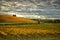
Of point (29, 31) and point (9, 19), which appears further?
point (9, 19)

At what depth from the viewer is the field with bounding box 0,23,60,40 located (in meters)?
1.93

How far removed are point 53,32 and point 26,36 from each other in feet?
1.45

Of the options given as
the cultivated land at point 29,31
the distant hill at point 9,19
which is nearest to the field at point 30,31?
the cultivated land at point 29,31

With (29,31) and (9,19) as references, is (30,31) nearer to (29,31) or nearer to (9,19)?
(29,31)

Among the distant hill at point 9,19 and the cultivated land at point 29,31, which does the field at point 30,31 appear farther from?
the distant hill at point 9,19

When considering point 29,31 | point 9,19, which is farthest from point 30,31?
point 9,19

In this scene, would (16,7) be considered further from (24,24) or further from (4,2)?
(24,24)

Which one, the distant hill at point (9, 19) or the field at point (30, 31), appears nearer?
the field at point (30, 31)

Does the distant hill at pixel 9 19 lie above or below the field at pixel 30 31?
above

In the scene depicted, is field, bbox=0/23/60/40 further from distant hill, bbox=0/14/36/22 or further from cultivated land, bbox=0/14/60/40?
distant hill, bbox=0/14/36/22

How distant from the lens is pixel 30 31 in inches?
81.4

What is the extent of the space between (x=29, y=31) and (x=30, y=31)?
15 millimetres

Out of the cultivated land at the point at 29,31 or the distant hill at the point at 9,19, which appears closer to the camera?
the cultivated land at the point at 29,31

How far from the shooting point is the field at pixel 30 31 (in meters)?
1.93
